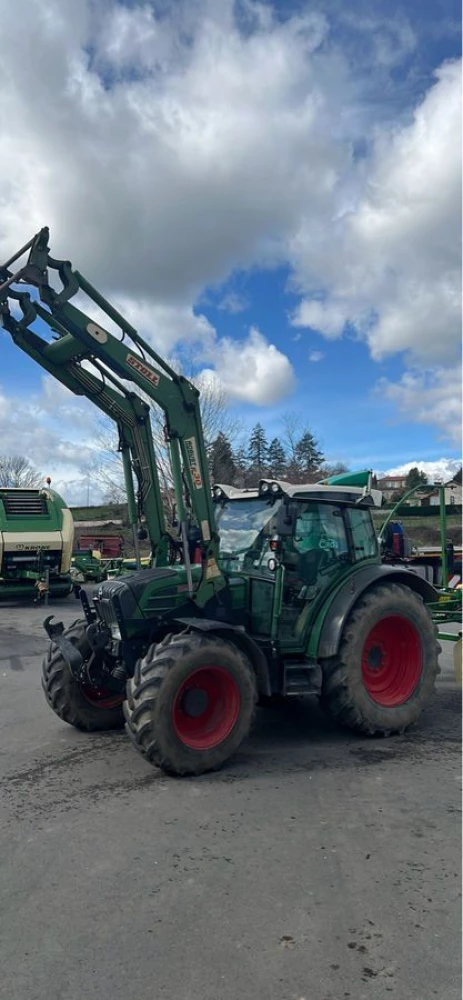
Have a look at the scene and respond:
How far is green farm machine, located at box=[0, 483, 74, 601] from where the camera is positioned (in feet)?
49.0

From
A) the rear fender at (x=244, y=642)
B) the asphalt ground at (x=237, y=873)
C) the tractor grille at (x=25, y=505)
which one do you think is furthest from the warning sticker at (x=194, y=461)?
the tractor grille at (x=25, y=505)

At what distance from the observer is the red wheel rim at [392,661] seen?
5879 millimetres

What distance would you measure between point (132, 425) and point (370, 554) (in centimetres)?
248

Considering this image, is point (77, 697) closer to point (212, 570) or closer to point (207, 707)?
point (207, 707)

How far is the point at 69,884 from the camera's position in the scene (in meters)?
3.38

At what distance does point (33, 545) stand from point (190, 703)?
1096 cm

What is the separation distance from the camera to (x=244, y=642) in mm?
5176

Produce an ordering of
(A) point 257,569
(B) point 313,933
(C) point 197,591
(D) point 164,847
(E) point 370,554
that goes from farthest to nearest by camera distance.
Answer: (E) point 370,554 → (A) point 257,569 → (C) point 197,591 → (D) point 164,847 → (B) point 313,933

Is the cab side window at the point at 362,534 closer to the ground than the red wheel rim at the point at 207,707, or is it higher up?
higher up

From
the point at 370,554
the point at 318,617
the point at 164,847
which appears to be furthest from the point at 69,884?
the point at 370,554

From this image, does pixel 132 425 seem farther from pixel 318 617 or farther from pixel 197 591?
pixel 318 617

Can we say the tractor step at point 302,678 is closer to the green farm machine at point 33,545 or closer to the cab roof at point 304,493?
the cab roof at point 304,493

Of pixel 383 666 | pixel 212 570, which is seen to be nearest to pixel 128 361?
pixel 212 570

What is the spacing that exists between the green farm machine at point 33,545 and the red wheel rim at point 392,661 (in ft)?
34.2
